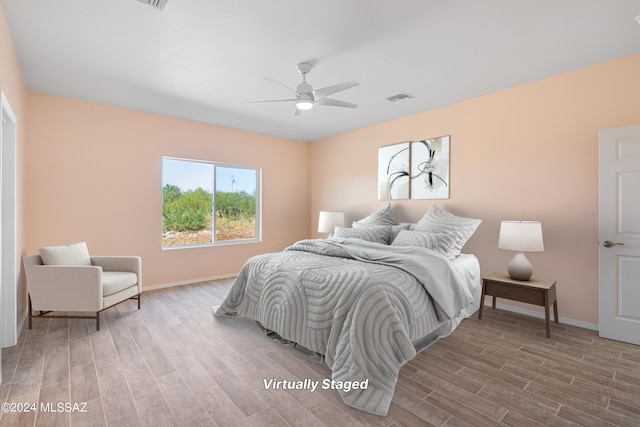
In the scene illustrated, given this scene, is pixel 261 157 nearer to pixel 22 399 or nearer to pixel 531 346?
pixel 22 399

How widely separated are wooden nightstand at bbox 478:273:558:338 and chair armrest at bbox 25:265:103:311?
3.89 m

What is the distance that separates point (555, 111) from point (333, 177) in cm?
337

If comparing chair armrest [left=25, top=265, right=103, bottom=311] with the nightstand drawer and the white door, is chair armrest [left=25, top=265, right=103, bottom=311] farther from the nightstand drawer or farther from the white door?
the white door

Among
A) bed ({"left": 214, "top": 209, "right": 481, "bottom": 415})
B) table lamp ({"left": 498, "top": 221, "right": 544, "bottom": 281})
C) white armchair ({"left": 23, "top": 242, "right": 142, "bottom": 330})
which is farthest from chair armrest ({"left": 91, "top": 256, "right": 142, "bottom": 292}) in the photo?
table lamp ({"left": 498, "top": 221, "right": 544, "bottom": 281})

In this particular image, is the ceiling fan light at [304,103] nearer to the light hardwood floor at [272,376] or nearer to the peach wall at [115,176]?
the light hardwood floor at [272,376]

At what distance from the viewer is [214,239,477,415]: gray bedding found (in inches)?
75.6

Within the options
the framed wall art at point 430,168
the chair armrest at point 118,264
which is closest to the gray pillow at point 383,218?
the framed wall art at point 430,168

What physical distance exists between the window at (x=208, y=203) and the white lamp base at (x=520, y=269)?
13.1ft

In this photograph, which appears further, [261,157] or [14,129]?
[261,157]

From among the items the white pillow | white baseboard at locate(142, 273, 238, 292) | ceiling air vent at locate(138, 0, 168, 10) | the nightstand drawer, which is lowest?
white baseboard at locate(142, 273, 238, 292)

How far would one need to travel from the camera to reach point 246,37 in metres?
2.40

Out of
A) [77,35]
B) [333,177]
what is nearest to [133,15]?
[77,35]

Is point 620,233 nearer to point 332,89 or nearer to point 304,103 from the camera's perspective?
point 332,89

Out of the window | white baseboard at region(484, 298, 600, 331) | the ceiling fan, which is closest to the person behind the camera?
the ceiling fan
